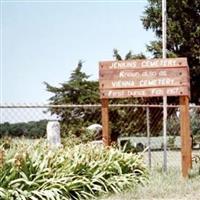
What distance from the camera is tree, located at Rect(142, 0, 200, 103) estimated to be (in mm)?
30969

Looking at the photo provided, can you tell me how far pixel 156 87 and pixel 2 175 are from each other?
14.8ft

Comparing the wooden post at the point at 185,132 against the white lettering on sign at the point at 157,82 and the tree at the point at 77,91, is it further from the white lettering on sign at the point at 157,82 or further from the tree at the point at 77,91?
the tree at the point at 77,91

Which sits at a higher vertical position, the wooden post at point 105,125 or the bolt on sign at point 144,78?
the bolt on sign at point 144,78

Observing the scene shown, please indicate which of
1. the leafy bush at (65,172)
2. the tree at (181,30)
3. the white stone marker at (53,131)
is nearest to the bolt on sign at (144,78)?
the white stone marker at (53,131)

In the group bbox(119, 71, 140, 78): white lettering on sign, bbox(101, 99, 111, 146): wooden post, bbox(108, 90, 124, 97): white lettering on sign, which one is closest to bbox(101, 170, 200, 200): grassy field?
bbox(101, 99, 111, 146): wooden post

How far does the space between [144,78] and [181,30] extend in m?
20.4

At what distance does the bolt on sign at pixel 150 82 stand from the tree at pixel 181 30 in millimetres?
19330

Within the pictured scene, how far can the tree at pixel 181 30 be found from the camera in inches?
1219

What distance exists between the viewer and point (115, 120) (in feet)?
67.6

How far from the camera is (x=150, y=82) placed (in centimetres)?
1127

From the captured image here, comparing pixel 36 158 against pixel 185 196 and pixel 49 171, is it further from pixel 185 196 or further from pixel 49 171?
pixel 185 196

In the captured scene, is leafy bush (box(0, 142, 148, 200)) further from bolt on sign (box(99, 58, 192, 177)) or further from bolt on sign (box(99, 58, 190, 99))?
bolt on sign (box(99, 58, 190, 99))

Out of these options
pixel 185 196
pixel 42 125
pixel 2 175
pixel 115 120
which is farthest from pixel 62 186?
pixel 115 120

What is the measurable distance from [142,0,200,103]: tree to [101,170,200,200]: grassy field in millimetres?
20884
